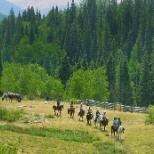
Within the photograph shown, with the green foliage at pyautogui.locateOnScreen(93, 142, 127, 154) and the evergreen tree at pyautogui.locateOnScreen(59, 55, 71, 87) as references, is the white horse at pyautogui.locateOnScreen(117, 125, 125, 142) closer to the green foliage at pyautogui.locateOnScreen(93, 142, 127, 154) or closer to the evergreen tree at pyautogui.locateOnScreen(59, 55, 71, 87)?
the green foliage at pyautogui.locateOnScreen(93, 142, 127, 154)

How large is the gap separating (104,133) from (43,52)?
115 metres

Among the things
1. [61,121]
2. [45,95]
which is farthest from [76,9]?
[61,121]

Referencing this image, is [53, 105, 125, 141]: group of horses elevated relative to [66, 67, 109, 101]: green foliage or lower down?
lower down

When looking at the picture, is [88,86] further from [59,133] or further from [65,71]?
[59,133]

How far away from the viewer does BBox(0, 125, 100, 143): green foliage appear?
31969 millimetres

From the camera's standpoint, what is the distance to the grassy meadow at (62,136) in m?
27.9

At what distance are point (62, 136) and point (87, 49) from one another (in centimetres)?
12202

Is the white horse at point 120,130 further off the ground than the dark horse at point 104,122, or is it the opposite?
the dark horse at point 104,122

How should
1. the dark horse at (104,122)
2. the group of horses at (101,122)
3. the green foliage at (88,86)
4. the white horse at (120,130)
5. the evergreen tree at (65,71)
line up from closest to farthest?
1. the white horse at (120,130)
2. the group of horses at (101,122)
3. the dark horse at (104,122)
4. the green foliage at (88,86)
5. the evergreen tree at (65,71)

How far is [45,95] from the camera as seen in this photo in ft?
300

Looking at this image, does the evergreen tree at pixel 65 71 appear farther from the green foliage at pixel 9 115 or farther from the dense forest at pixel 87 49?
the green foliage at pixel 9 115

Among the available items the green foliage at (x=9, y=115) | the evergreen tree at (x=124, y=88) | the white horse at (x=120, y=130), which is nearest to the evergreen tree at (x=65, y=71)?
the evergreen tree at (x=124, y=88)

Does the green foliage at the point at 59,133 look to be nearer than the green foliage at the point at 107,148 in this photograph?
No

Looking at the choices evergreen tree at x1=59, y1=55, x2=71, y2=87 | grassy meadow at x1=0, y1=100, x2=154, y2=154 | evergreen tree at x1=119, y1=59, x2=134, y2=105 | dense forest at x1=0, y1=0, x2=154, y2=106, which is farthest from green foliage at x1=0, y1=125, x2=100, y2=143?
evergreen tree at x1=59, y1=55, x2=71, y2=87
